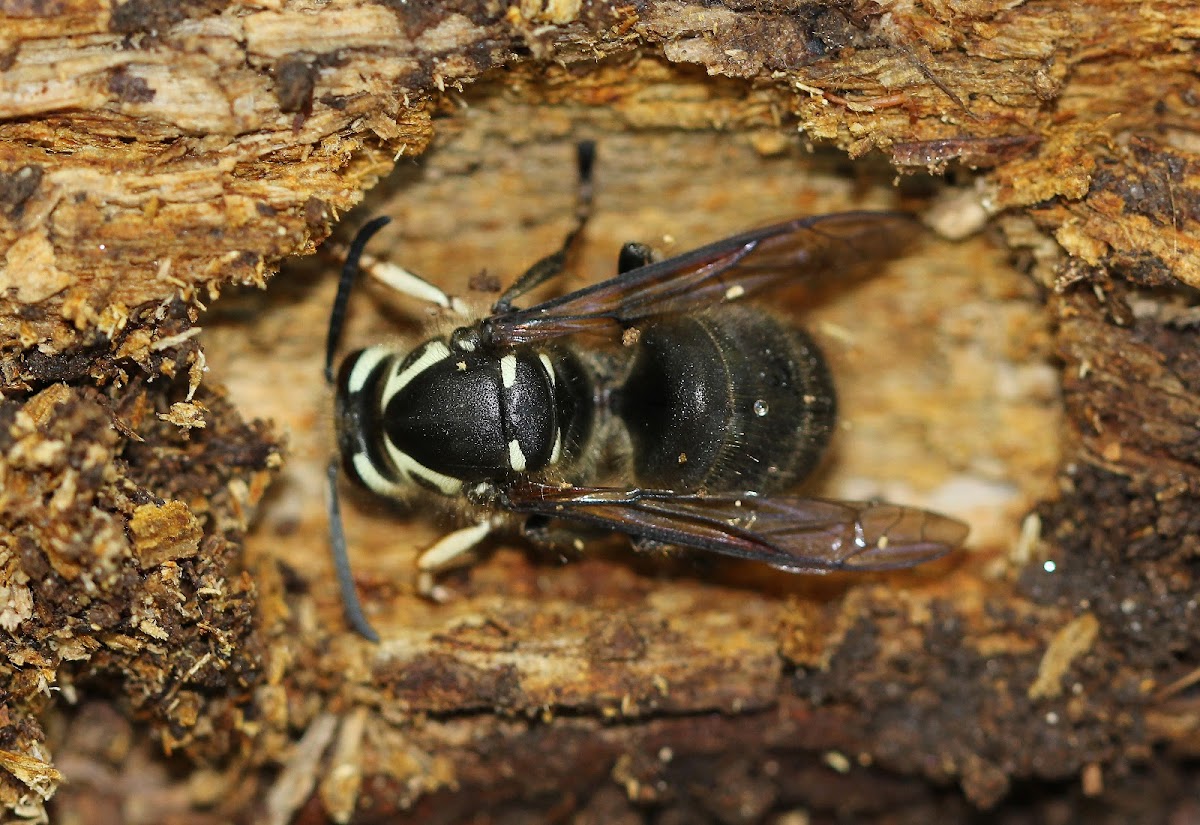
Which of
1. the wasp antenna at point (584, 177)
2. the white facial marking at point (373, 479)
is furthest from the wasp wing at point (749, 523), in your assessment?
the wasp antenna at point (584, 177)

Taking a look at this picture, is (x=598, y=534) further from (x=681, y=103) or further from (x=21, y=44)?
(x=21, y=44)

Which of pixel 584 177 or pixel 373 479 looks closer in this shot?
pixel 373 479

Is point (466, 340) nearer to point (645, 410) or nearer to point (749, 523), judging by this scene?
point (645, 410)

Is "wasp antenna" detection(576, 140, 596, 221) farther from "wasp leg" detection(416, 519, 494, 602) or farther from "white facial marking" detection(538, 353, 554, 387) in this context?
"wasp leg" detection(416, 519, 494, 602)

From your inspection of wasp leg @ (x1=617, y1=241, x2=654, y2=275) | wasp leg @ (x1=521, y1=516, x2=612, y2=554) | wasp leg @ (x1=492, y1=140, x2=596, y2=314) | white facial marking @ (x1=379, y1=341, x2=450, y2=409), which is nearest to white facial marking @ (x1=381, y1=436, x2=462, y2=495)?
white facial marking @ (x1=379, y1=341, x2=450, y2=409)

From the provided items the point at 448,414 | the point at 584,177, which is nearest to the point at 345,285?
the point at 448,414

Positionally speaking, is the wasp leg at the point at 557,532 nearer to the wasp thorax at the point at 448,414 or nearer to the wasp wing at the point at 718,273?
the wasp thorax at the point at 448,414
